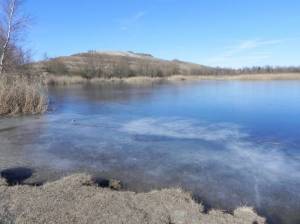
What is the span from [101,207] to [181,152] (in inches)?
150

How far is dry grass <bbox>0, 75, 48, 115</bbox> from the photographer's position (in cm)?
1408

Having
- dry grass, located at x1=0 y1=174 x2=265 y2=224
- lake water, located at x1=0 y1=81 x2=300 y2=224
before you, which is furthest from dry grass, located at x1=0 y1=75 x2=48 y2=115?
dry grass, located at x1=0 y1=174 x2=265 y2=224

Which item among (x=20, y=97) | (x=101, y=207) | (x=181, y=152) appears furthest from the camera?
(x=20, y=97)

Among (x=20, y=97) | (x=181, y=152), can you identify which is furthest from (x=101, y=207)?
(x=20, y=97)

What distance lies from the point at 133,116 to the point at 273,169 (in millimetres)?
8011

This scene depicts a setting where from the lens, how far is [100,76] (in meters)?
51.6

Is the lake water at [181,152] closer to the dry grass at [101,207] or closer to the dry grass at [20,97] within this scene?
the dry grass at [101,207]

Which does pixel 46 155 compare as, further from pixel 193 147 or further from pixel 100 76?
pixel 100 76

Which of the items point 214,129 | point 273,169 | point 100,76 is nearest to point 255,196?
point 273,169

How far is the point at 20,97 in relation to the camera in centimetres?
1477

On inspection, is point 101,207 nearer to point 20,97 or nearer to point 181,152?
point 181,152

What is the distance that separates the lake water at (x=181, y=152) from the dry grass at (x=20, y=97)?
108 cm

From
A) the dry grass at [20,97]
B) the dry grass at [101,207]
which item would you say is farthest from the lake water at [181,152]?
the dry grass at [20,97]

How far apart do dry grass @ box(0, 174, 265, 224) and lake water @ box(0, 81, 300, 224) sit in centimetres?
54
